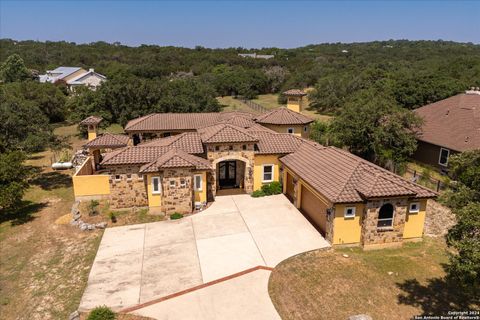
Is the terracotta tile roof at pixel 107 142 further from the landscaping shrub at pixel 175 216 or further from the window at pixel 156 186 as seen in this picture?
the landscaping shrub at pixel 175 216

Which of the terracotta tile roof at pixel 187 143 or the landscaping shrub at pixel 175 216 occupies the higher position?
the terracotta tile roof at pixel 187 143

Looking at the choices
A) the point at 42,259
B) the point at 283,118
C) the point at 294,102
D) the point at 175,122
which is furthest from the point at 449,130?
the point at 42,259

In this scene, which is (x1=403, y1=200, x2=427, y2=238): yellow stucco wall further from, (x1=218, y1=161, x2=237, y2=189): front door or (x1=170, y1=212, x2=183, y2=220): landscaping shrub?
(x1=170, y1=212, x2=183, y2=220): landscaping shrub

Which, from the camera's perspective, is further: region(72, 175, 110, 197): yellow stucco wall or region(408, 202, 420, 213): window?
region(72, 175, 110, 197): yellow stucco wall

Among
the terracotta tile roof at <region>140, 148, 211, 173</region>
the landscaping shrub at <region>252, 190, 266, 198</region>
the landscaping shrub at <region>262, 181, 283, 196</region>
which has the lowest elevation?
the landscaping shrub at <region>252, 190, 266, 198</region>

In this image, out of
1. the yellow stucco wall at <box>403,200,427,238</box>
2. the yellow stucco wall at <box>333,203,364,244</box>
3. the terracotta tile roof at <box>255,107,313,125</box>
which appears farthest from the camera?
the terracotta tile roof at <box>255,107,313,125</box>

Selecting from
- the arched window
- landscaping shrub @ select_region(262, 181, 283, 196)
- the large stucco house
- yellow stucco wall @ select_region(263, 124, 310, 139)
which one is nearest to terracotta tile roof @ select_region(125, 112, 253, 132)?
yellow stucco wall @ select_region(263, 124, 310, 139)

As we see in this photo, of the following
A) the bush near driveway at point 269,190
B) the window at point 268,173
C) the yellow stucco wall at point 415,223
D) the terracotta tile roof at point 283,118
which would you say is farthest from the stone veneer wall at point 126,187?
the yellow stucco wall at point 415,223

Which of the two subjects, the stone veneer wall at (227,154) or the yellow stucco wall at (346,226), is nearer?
the yellow stucco wall at (346,226)
